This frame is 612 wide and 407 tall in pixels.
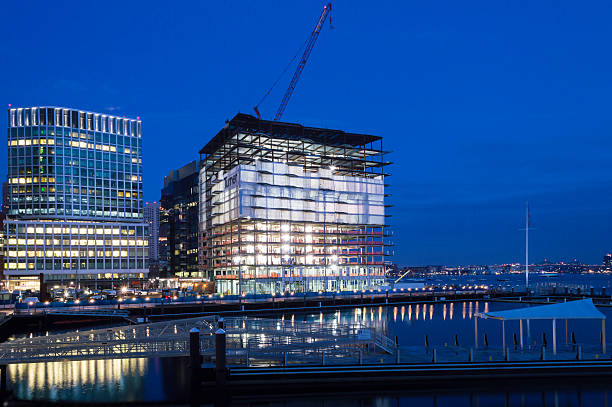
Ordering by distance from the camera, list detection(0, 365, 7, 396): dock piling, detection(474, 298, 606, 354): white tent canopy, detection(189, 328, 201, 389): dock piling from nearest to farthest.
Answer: detection(189, 328, 201, 389): dock piling → detection(0, 365, 7, 396): dock piling → detection(474, 298, 606, 354): white tent canopy

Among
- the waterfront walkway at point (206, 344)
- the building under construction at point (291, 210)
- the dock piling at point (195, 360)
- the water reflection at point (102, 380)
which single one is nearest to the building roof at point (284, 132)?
the building under construction at point (291, 210)

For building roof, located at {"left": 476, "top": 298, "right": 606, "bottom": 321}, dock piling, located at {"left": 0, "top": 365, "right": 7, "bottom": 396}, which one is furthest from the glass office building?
building roof, located at {"left": 476, "top": 298, "right": 606, "bottom": 321}

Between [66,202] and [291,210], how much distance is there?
2515 inches

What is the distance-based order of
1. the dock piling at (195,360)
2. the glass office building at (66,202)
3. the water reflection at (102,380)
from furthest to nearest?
the glass office building at (66,202), the water reflection at (102,380), the dock piling at (195,360)

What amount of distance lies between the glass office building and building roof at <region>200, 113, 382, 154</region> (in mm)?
33372

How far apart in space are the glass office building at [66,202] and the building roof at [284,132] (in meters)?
33.4

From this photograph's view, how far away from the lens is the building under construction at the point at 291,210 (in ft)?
431

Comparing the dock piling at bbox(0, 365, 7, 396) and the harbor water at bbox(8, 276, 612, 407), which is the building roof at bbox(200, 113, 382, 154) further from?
the dock piling at bbox(0, 365, 7, 396)

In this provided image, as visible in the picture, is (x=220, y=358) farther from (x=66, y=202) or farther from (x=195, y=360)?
(x=66, y=202)

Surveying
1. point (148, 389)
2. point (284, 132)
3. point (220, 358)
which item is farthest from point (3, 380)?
point (284, 132)

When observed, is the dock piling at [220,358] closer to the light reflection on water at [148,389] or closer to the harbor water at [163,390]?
the harbor water at [163,390]

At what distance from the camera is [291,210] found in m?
136

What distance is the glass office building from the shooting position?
458 ft

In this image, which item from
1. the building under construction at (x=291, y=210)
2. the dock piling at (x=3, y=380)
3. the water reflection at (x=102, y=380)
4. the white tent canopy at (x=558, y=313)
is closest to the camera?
the water reflection at (x=102, y=380)
